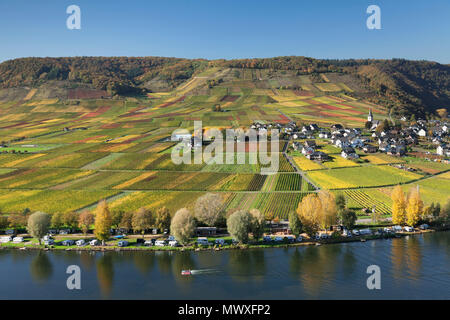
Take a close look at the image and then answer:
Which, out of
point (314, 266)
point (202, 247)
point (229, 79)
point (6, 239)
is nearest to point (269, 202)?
point (202, 247)

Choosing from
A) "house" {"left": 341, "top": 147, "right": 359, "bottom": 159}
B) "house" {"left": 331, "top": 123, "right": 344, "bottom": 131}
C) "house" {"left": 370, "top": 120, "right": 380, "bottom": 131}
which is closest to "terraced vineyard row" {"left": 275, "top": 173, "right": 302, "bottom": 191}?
"house" {"left": 341, "top": 147, "right": 359, "bottom": 159}

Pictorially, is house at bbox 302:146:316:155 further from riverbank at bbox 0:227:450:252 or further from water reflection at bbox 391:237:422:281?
water reflection at bbox 391:237:422:281

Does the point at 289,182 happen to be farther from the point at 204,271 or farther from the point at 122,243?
the point at 122,243

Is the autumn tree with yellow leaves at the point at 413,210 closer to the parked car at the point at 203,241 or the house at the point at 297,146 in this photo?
the parked car at the point at 203,241

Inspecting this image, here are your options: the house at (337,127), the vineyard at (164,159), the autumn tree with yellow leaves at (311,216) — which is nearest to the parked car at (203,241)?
the vineyard at (164,159)

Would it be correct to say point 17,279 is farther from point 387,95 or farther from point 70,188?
point 387,95
